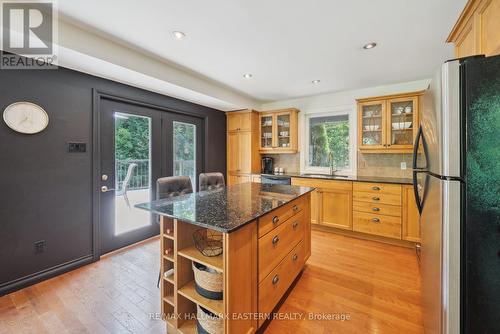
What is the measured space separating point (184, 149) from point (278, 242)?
8.88 feet

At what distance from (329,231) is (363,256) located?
878 millimetres

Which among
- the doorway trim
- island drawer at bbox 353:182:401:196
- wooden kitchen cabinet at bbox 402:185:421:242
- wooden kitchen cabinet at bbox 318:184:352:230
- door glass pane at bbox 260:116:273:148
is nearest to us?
the doorway trim

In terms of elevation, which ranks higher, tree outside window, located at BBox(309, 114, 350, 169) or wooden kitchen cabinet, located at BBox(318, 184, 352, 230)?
tree outside window, located at BBox(309, 114, 350, 169)

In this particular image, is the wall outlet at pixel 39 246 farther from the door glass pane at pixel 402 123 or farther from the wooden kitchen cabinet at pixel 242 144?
the door glass pane at pixel 402 123

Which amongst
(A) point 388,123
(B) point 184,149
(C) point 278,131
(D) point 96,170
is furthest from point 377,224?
(D) point 96,170

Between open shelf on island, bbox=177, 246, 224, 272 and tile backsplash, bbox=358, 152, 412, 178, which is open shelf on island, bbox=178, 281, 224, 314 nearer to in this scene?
open shelf on island, bbox=177, 246, 224, 272

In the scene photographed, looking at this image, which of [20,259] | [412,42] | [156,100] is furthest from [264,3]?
[20,259]

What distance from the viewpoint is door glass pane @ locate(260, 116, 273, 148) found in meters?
Result: 4.48

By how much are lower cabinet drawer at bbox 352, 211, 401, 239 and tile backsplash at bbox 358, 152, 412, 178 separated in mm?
860

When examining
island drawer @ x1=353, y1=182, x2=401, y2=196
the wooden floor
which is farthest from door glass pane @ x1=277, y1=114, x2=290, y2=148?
the wooden floor

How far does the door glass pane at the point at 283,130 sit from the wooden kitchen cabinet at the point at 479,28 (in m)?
2.74

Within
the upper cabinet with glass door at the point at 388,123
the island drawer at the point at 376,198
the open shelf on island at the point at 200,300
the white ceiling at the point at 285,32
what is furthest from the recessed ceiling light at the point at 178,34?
the island drawer at the point at 376,198

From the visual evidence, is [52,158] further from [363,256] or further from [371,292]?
[363,256]

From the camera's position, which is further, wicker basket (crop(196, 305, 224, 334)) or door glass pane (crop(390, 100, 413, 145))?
door glass pane (crop(390, 100, 413, 145))
